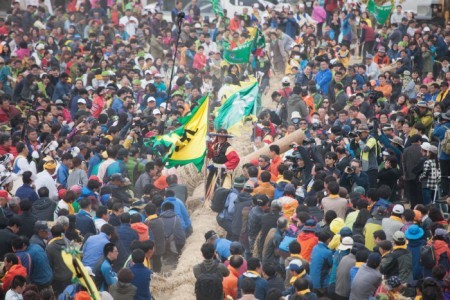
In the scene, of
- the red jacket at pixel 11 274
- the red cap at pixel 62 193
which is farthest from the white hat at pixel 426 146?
the red jacket at pixel 11 274

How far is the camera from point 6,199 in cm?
1617

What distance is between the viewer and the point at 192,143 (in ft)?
60.5

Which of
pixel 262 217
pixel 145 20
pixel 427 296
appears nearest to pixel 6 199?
pixel 262 217

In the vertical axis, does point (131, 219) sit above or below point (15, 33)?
below

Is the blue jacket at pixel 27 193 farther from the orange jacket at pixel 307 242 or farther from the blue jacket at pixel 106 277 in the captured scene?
the orange jacket at pixel 307 242

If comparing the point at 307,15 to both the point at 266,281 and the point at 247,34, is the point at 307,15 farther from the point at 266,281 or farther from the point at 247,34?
the point at 266,281

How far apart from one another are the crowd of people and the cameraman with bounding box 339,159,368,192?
0.03 m

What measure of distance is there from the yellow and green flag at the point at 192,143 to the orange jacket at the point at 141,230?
311cm

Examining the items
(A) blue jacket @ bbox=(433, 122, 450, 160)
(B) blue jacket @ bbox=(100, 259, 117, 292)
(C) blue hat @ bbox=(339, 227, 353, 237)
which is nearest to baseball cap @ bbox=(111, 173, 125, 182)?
(B) blue jacket @ bbox=(100, 259, 117, 292)

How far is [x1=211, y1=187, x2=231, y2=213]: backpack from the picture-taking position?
17312 millimetres

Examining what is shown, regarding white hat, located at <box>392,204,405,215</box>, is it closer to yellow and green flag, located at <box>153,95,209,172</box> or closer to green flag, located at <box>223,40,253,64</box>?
yellow and green flag, located at <box>153,95,209,172</box>

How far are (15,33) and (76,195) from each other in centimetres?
1592

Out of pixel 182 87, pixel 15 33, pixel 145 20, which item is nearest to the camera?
pixel 182 87

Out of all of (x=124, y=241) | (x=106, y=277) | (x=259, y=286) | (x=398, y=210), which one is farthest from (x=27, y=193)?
Result: (x=398, y=210)
